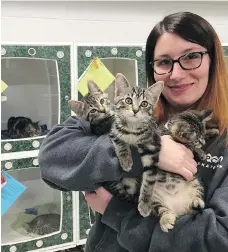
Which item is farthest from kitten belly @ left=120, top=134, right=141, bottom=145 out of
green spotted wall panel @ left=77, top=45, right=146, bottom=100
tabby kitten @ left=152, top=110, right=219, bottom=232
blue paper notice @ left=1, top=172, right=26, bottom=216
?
blue paper notice @ left=1, top=172, right=26, bottom=216

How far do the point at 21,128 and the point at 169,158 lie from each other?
3.30 ft

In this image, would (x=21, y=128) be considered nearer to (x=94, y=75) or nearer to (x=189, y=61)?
(x=94, y=75)

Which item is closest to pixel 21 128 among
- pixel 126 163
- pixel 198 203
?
pixel 126 163

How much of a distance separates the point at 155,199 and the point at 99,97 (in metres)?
0.40

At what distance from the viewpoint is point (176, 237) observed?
83 cm

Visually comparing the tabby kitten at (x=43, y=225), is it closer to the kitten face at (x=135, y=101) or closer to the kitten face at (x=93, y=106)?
the kitten face at (x=93, y=106)

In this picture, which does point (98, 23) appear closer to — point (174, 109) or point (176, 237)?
point (174, 109)

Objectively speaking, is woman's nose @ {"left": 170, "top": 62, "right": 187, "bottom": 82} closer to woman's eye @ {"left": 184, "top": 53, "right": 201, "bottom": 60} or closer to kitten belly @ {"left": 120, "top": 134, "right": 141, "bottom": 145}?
woman's eye @ {"left": 184, "top": 53, "right": 201, "bottom": 60}

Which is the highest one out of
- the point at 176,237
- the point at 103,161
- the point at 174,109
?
the point at 174,109

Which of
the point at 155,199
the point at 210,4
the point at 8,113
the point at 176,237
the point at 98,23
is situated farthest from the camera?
the point at 210,4

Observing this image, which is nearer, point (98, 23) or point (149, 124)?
point (149, 124)

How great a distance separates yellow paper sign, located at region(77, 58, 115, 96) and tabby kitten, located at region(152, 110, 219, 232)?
28.5 inches

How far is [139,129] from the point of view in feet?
3.27

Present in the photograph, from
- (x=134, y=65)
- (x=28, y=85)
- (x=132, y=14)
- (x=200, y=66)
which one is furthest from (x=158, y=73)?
(x=132, y=14)
